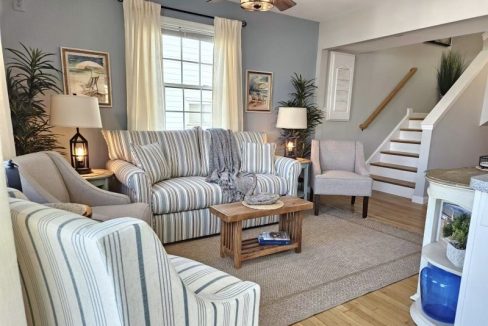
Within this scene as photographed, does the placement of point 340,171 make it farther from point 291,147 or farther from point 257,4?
point 257,4

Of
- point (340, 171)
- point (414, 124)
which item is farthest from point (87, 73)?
point (414, 124)

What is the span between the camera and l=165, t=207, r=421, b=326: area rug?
1895 millimetres

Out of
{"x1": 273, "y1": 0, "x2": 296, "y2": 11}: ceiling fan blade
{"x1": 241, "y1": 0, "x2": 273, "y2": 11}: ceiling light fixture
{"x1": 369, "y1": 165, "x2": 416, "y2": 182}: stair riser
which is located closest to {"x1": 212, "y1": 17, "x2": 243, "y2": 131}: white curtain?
{"x1": 273, "y1": 0, "x2": 296, "y2": 11}: ceiling fan blade

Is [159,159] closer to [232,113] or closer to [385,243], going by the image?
[232,113]

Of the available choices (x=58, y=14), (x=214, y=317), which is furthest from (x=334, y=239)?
(x=58, y=14)

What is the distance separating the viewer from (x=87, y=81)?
3.08m

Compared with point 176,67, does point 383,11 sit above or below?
above

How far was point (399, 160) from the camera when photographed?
5.01 m

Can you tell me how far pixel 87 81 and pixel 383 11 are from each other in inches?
137

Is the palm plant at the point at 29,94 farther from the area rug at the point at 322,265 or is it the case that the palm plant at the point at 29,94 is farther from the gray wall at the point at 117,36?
the area rug at the point at 322,265

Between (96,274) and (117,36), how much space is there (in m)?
3.16

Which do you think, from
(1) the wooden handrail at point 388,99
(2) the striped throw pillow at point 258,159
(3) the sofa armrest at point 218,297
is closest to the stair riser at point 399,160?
(1) the wooden handrail at point 388,99

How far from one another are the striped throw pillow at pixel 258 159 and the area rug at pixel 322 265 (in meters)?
0.67

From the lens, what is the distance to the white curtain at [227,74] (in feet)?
12.1
